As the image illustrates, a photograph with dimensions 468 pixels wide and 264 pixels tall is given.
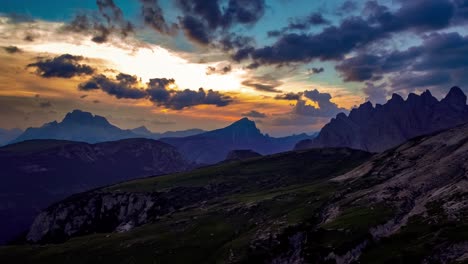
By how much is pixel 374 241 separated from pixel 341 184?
6739 cm

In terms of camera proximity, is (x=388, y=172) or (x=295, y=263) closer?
(x=295, y=263)

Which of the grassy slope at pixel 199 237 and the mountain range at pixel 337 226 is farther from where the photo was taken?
the grassy slope at pixel 199 237

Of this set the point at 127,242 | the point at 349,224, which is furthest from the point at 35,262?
the point at 349,224

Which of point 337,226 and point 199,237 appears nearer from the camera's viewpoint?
point 337,226

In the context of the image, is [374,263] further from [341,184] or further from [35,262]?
[35,262]

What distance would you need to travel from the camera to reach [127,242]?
409ft

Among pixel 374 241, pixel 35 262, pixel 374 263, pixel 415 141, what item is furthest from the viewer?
pixel 415 141

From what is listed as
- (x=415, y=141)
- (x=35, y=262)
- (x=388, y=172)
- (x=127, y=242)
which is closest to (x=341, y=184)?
(x=388, y=172)

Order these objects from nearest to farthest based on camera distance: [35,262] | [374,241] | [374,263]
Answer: [374,263] → [374,241] → [35,262]

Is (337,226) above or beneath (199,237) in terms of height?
above

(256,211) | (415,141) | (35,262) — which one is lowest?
(35,262)

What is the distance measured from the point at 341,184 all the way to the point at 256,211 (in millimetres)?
36208

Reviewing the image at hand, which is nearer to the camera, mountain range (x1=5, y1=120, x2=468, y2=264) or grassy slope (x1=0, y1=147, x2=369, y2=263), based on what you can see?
mountain range (x1=5, y1=120, x2=468, y2=264)

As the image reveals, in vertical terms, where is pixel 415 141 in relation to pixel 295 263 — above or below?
above
